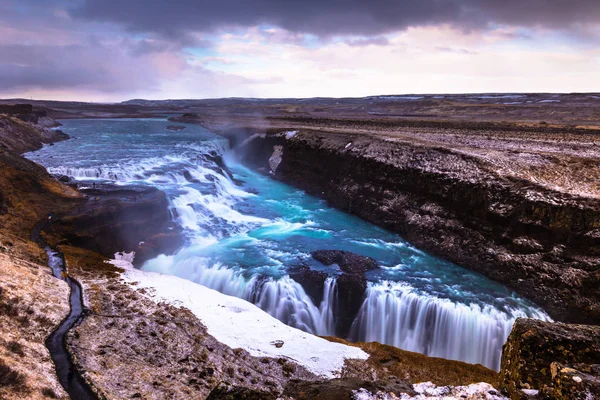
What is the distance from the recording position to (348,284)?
64.5ft

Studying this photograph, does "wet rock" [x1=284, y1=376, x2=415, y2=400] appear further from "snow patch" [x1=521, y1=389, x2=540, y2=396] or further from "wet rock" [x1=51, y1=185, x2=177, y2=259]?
"wet rock" [x1=51, y1=185, x2=177, y2=259]

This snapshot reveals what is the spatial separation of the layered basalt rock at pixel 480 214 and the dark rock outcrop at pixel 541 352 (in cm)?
1434

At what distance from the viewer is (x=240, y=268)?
2150 cm

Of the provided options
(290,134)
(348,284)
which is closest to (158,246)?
(348,284)

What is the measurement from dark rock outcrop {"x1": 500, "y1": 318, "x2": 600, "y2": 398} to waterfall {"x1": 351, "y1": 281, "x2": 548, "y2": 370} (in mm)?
11122

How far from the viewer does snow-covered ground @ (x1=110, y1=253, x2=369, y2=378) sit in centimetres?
1219

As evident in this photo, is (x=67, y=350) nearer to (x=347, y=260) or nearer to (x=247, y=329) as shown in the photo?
(x=247, y=329)

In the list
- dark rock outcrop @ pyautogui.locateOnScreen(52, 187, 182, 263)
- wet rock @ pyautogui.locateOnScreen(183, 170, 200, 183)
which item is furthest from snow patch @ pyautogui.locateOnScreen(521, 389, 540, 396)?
wet rock @ pyautogui.locateOnScreen(183, 170, 200, 183)

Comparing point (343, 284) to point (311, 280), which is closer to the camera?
point (343, 284)

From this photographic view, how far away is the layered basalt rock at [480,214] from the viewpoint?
18.9m

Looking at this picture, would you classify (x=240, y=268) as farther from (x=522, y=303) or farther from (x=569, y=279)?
(x=569, y=279)

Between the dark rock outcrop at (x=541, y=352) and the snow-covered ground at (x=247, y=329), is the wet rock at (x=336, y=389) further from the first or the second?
the snow-covered ground at (x=247, y=329)

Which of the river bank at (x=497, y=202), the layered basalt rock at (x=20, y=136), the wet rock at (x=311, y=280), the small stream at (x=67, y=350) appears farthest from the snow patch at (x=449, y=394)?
the layered basalt rock at (x=20, y=136)

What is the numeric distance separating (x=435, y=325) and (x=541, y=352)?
12.2m
